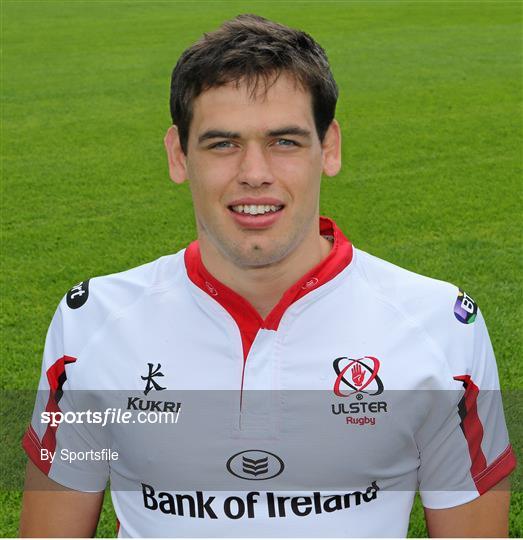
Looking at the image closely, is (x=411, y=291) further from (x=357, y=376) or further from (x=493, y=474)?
(x=493, y=474)

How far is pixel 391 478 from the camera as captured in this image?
7.99ft

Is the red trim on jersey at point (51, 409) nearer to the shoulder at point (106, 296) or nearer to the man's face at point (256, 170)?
the shoulder at point (106, 296)

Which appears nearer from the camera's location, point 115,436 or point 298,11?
point 115,436

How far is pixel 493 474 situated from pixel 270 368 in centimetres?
71

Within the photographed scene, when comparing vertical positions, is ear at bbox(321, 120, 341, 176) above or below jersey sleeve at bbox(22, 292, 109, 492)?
above

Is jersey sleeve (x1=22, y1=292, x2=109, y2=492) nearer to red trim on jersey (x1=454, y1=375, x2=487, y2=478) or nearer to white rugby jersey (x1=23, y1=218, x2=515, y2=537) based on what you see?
white rugby jersey (x1=23, y1=218, x2=515, y2=537)

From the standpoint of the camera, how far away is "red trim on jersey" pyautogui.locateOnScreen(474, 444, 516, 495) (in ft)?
8.22

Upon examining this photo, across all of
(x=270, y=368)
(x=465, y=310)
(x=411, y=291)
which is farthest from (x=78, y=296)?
(x=465, y=310)

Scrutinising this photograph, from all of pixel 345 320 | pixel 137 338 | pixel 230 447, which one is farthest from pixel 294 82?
pixel 230 447

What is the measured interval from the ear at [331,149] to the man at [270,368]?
0.05 feet

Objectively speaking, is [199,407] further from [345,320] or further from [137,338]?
[345,320]

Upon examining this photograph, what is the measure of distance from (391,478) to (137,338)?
0.82 metres

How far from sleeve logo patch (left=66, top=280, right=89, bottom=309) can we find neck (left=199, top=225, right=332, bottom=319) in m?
0.41

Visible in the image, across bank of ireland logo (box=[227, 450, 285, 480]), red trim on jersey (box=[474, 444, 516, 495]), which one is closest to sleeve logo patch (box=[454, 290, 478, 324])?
red trim on jersey (box=[474, 444, 516, 495])
